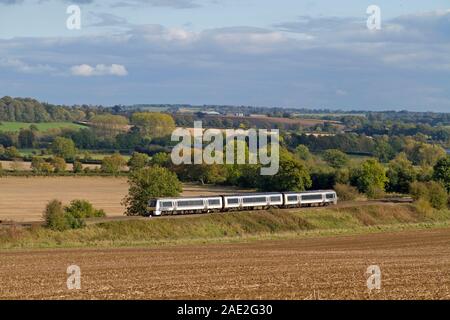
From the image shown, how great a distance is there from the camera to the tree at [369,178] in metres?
104

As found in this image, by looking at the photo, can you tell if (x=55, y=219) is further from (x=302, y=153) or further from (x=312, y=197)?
(x=302, y=153)

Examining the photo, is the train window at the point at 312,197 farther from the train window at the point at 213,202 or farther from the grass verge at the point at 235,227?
the train window at the point at 213,202

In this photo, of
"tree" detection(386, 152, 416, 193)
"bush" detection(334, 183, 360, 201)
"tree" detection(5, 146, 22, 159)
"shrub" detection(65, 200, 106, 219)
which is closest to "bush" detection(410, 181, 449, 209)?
"bush" detection(334, 183, 360, 201)

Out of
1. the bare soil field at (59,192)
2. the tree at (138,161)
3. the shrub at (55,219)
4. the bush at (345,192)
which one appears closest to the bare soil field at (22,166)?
the tree at (138,161)

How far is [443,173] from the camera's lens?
324ft

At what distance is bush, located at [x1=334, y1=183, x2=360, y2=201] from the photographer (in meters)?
99.2

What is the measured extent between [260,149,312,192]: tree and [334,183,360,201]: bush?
21.4 feet

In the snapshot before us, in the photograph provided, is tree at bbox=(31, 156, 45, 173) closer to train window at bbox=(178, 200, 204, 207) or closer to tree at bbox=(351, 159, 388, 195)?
tree at bbox=(351, 159, 388, 195)

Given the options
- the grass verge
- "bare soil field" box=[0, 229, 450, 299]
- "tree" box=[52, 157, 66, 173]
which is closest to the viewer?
"bare soil field" box=[0, 229, 450, 299]


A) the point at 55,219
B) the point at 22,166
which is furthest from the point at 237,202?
the point at 22,166

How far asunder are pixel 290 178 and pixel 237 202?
90.0 feet

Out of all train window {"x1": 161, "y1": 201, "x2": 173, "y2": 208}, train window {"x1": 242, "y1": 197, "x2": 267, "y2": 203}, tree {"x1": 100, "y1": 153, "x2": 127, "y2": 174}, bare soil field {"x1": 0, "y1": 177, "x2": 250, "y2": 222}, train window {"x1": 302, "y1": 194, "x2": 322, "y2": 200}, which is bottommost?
bare soil field {"x1": 0, "y1": 177, "x2": 250, "y2": 222}
